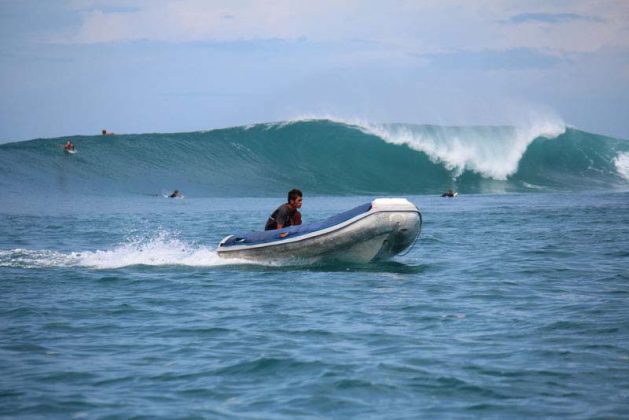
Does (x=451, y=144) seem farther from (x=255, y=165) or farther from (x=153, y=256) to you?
(x=153, y=256)

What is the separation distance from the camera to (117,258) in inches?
540

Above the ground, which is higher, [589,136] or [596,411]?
[589,136]

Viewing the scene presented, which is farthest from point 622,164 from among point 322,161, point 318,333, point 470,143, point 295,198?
point 318,333

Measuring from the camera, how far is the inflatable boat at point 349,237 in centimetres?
1251

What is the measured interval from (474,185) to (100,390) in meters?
36.5

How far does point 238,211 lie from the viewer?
88.6 ft

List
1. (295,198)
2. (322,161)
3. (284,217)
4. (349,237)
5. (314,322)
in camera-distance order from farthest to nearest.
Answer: (322,161), (284,217), (295,198), (349,237), (314,322)

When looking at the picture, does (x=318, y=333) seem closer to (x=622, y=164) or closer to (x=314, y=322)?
(x=314, y=322)

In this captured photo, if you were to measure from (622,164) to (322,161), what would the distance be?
17.9m

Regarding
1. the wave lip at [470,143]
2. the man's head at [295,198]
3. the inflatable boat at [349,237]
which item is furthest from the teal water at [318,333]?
the wave lip at [470,143]

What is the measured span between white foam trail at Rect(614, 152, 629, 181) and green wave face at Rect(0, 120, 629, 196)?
0.06 m

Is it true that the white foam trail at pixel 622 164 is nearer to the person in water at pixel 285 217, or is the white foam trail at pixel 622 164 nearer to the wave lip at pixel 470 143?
the wave lip at pixel 470 143

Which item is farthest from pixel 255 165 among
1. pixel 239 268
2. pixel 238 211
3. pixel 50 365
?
pixel 50 365

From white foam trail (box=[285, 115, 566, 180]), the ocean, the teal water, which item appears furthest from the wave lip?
the teal water
